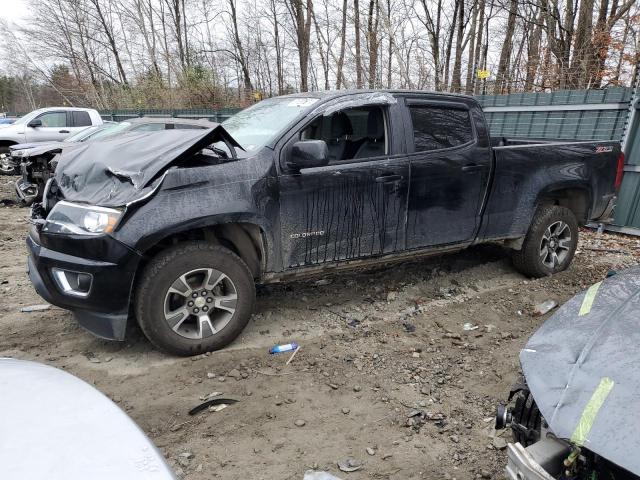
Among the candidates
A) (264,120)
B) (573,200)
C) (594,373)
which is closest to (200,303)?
(264,120)

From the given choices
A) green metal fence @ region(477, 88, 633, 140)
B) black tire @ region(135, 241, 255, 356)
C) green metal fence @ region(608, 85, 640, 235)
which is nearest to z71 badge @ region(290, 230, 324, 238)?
black tire @ region(135, 241, 255, 356)

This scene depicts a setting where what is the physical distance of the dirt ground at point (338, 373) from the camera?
2418 millimetres

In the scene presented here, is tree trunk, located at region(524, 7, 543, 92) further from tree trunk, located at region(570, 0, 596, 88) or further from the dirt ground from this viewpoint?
the dirt ground

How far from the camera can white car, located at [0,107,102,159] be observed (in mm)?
11695

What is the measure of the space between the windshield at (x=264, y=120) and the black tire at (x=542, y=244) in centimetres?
282

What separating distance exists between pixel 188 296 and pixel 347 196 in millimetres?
1455

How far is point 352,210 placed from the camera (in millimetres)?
3631

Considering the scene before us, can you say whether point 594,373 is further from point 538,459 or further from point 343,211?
point 343,211

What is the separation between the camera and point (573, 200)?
5059 millimetres

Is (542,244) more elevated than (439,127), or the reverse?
(439,127)

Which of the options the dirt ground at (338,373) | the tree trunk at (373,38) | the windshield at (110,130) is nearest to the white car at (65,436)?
the dirt ground at (338,373)

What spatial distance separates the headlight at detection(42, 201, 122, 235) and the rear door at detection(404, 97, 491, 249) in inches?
94.2

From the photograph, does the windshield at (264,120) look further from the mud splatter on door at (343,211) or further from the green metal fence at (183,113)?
the green metal fence at (183,113)

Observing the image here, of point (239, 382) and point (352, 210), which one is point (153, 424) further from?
point (352, 210)
